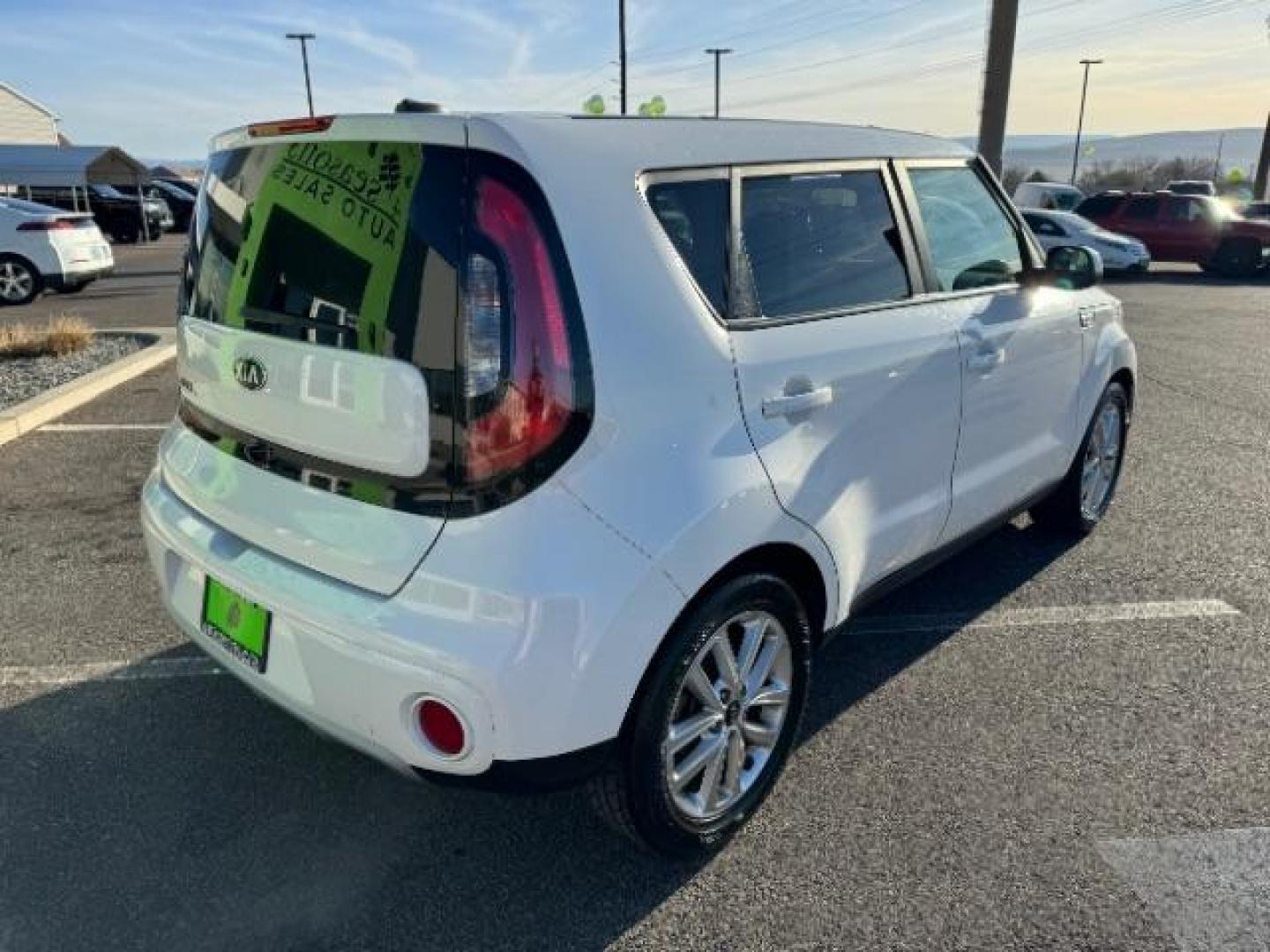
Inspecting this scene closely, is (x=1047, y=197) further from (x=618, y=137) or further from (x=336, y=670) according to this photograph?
(x=336, y=670)

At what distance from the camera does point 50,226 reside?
12391mm

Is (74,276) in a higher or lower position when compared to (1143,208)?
lower

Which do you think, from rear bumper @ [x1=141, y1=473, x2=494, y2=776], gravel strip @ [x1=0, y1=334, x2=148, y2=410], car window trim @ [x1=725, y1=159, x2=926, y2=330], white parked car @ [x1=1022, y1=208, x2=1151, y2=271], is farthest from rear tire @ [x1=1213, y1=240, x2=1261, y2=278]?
rear bumper @ [x1=141, y1=473, x2=494, y2=776]

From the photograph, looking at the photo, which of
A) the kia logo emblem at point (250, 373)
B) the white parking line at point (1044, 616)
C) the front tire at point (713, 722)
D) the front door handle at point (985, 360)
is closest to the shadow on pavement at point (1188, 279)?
the white parking line at point (1044, 616)

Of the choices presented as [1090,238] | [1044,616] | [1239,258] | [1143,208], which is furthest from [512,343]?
[1143,208]

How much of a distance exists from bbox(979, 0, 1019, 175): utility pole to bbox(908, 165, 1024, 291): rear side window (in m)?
17.8

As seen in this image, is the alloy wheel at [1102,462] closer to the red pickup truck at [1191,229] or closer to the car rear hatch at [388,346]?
the car rear hatch at [388,346]

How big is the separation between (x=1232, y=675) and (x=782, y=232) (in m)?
2.26

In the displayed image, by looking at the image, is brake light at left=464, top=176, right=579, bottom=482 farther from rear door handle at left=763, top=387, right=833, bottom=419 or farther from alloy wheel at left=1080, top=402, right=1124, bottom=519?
alloy wheel at left=1080, top=402, right=1124, bottom=519

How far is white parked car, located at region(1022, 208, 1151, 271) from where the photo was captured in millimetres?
17703

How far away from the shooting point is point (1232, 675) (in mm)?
3287

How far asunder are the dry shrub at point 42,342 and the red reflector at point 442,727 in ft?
26.2

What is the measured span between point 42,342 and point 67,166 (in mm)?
20405

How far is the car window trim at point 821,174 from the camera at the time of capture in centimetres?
234
